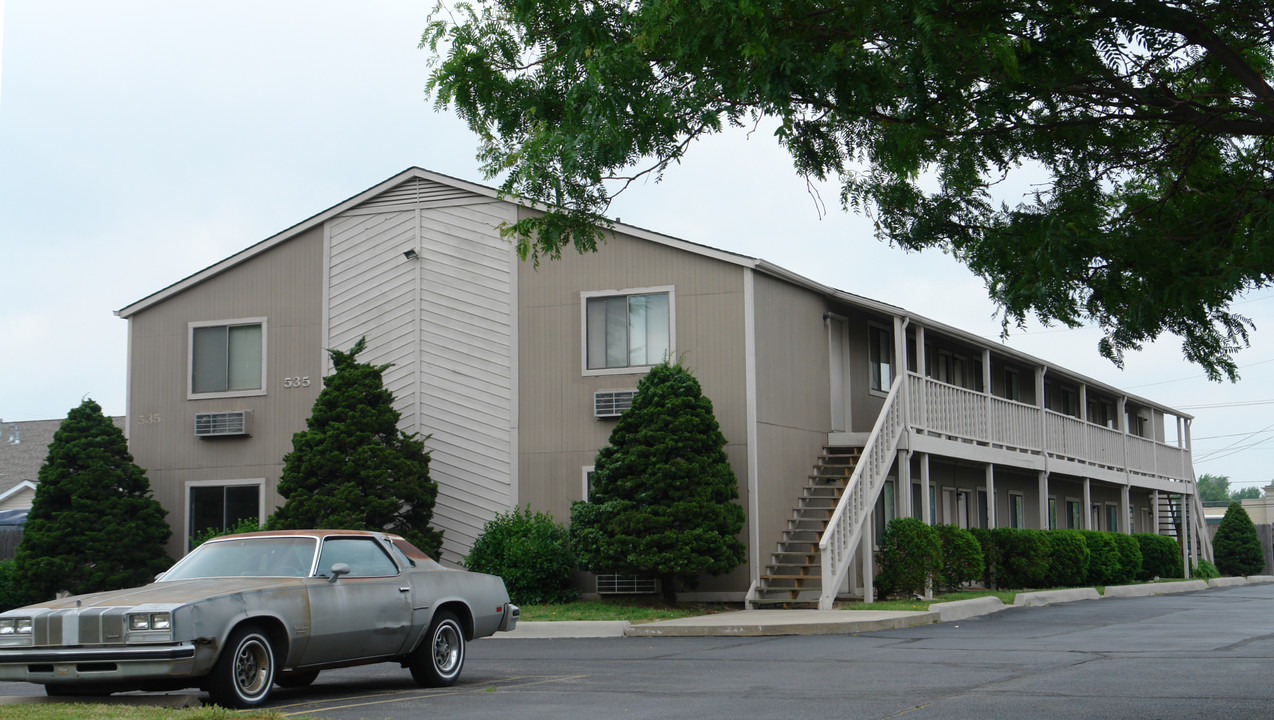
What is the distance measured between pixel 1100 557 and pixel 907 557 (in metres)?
9.89

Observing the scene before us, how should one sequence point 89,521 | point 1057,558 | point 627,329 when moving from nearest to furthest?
1. point 89,521
2. point 627,329
3. point 1057,558

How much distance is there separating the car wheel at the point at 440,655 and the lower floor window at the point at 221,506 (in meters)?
13.4

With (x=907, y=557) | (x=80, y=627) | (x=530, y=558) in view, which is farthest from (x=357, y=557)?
(x=907, y=557)

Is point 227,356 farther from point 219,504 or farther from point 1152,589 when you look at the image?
point 1152,589

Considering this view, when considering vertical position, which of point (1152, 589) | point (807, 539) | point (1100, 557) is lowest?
point (1152, 589)

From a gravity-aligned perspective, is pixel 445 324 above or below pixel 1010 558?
above

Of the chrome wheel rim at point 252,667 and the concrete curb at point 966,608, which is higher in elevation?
the chrome wheel rim at point 252,667

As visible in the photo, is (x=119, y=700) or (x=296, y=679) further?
(x=296, y=679)

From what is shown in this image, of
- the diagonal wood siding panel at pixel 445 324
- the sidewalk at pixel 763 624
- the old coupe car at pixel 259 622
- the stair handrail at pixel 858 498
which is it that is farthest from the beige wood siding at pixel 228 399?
the old coupe car at pixel 259 622

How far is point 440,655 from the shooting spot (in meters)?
12.0

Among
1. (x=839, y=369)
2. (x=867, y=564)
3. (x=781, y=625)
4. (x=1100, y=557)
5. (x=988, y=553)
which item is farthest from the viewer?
(x=1100, y=557)

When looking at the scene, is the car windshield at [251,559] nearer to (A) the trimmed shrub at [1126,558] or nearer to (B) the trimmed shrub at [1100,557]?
(B) the trimmed shrub at [1100,557]

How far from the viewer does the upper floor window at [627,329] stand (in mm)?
22594

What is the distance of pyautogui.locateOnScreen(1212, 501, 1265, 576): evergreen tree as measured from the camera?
4175 cm
